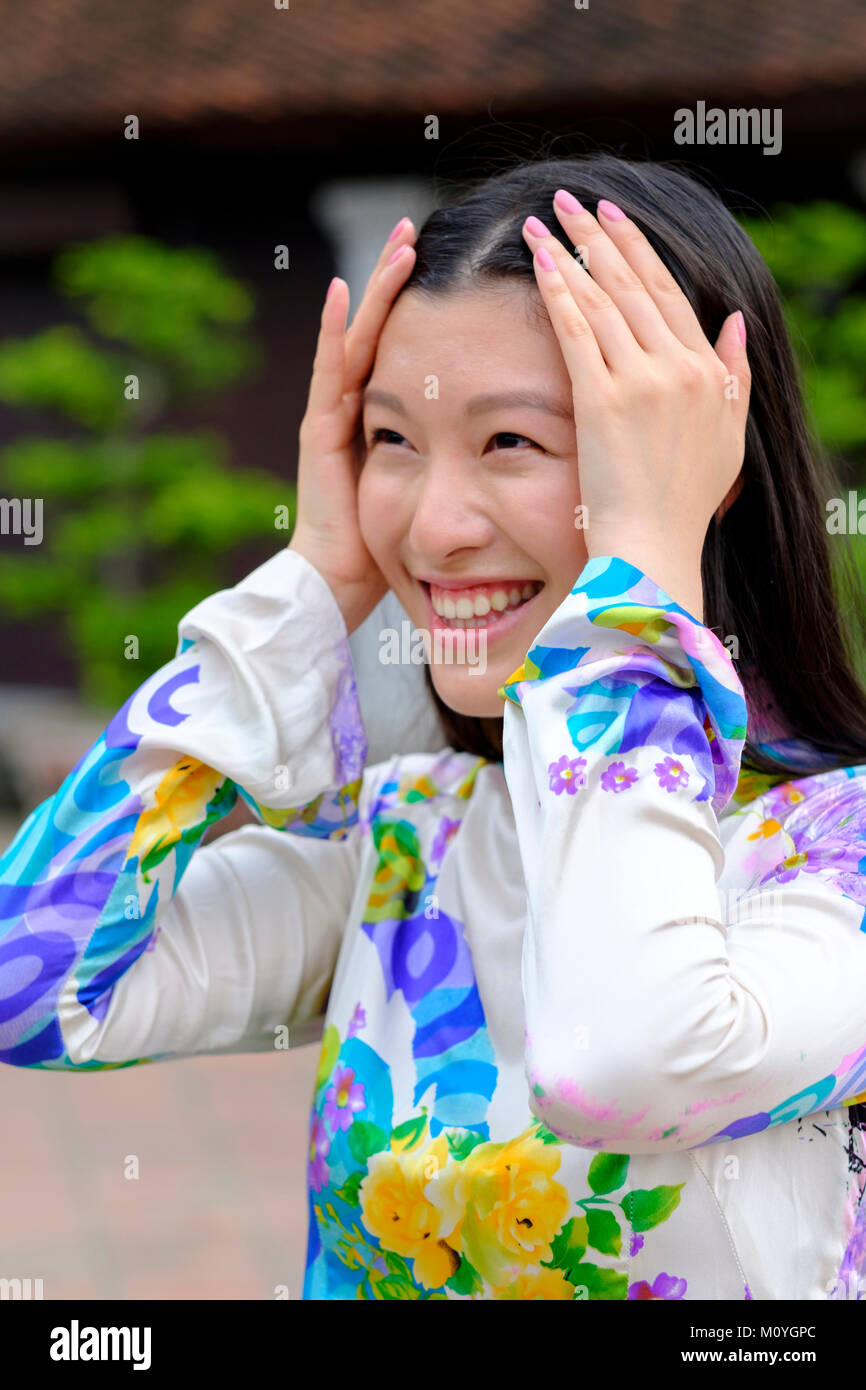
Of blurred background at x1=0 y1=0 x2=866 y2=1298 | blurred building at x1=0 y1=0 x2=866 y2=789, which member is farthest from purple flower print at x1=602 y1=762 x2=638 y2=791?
blurred building at x1=0 y1=0 x2=866 y2=789

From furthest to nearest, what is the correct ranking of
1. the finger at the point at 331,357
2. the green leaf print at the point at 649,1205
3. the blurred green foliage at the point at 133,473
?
1. the blurred green foliage at the point at 133,473
2. the finger at the point at 331,357
3. the green leaf print at the point at 649,1205

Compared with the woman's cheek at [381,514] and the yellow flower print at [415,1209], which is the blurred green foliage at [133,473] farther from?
the yellow flower print at [415,1209]

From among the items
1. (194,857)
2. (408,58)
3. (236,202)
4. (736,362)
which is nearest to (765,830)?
(736,362)

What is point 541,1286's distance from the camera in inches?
52.0

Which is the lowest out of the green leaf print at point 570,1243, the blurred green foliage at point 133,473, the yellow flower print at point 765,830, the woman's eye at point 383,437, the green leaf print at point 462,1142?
the green leaf print at point 570,1243

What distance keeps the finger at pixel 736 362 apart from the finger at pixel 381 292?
13.3 inches

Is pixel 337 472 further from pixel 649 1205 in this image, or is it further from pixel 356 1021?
pixel 649 1205

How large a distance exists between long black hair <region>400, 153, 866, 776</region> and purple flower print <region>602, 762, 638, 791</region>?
0.30 metres

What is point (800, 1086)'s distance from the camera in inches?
47.4

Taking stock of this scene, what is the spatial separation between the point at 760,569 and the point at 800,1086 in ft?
1.82

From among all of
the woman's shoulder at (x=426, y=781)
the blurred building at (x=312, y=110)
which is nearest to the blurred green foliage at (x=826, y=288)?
the blurred building at (x=312, y=110)

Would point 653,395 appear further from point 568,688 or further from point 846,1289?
point 846,1289

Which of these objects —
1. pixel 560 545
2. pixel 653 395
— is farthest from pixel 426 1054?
pixel 653 395

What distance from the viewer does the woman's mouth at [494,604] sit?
4.77 ft
